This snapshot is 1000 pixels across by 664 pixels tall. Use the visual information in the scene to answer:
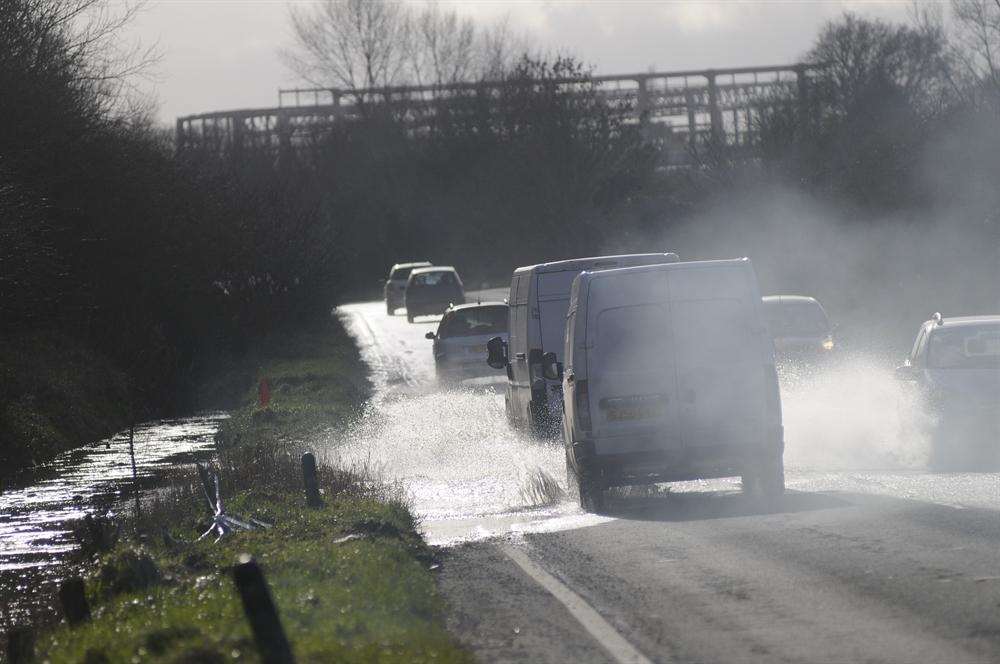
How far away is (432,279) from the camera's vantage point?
55375mm

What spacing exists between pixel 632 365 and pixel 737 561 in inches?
139

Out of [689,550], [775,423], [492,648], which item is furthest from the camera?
[775,423]

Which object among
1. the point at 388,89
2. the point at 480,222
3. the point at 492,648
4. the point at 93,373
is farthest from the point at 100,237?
the point at 388,89

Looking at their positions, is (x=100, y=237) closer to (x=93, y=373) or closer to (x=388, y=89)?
(x=93, y=373)

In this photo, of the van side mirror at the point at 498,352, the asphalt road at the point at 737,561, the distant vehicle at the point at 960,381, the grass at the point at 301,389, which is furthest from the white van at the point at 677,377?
the grass at the point at 301,389

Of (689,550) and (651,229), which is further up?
(651,229)

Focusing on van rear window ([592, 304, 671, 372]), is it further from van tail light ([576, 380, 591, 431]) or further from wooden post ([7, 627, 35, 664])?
wooden post ([7, 627, 35, 664])

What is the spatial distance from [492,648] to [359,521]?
15.2ft

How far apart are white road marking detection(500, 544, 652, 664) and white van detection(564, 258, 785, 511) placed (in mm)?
2500

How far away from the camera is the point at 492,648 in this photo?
8.33m

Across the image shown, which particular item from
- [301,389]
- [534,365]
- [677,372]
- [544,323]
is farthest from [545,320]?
[301,389]

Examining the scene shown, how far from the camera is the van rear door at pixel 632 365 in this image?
13820mm

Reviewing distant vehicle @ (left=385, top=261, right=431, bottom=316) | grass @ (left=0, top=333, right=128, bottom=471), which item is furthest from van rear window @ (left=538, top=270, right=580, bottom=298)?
distant vehicle @ (left=385, top=261, right=431, bottom=316)

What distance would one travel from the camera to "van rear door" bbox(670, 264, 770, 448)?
13719 millimetres
